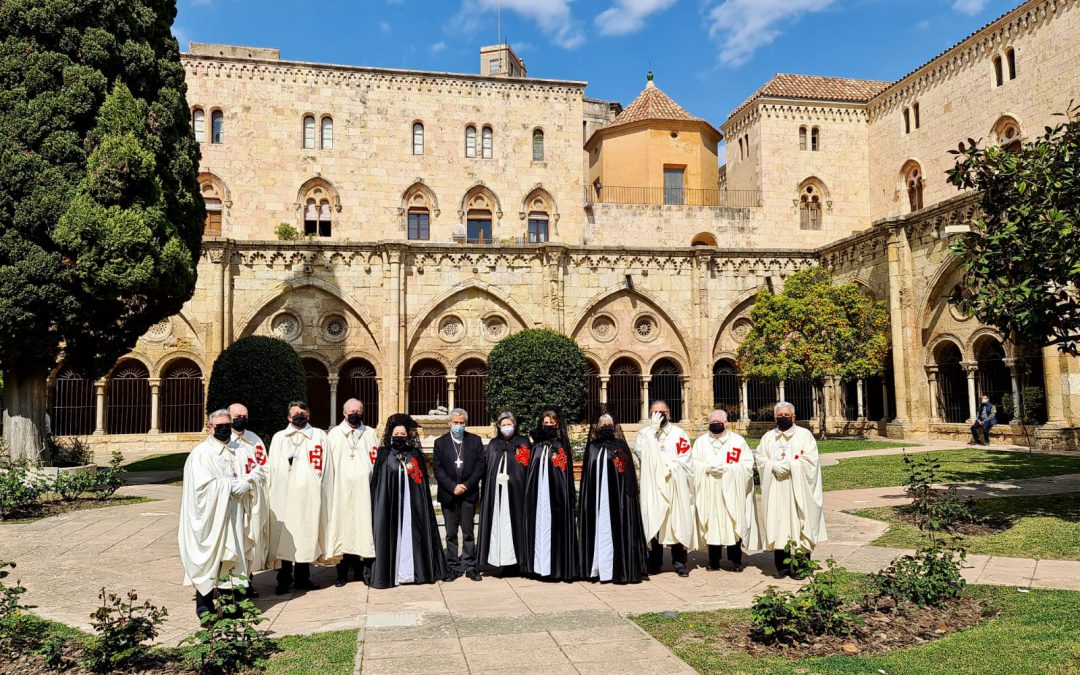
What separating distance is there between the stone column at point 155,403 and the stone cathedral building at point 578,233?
0.29ft

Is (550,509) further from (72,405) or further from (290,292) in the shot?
(72,405)

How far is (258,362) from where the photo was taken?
62.7 ft

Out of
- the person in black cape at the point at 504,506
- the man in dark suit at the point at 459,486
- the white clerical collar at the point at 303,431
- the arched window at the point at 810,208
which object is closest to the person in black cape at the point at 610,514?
the person in black cape at the point at 504,506

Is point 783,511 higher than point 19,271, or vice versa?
point 19,271

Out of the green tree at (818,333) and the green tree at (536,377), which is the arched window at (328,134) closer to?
the green tree at (536,377)

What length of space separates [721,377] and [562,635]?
2254 cm

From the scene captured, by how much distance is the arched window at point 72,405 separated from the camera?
24234mm

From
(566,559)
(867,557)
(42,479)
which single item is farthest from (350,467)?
(42,479)

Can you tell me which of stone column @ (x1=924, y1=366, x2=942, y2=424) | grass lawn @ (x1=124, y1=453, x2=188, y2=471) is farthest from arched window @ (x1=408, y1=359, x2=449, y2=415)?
stone column @ (x1=924, y1=366, x2=942, y2=424)

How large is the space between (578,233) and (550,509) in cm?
2671

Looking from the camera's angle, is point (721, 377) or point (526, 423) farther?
point (721, 377)

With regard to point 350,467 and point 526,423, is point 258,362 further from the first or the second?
point 350,467

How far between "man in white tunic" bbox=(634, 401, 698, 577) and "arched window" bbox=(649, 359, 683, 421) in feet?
62.1

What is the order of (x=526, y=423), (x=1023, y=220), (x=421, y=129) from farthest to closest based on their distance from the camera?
(x=421, y=129), (x=526, y=423), (x=1023, y=220)
